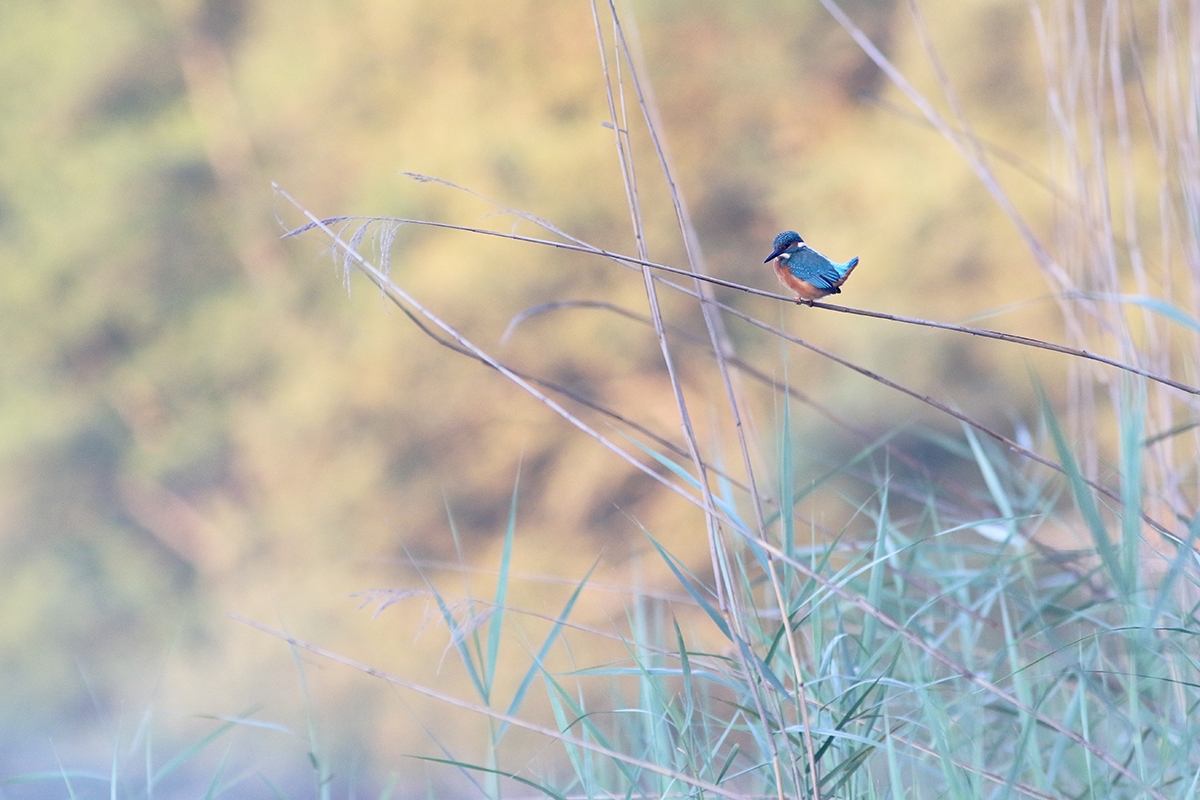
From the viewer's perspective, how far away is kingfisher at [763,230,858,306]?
1.50 ft

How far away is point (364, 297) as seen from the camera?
210cm

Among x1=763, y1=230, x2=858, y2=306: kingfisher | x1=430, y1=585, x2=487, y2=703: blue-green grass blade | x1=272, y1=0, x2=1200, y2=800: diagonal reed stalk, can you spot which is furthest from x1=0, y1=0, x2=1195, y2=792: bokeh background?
x1=763, y1=230, x2=858, y2=306: kingfisher

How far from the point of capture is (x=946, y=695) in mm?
1072

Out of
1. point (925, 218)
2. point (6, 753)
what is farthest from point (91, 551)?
point (925, 218)

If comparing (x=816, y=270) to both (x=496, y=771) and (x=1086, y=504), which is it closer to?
(x=1086, y=504)

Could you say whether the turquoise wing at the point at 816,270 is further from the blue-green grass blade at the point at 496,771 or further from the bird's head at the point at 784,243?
the blue-green grass blade at the point at 496,771

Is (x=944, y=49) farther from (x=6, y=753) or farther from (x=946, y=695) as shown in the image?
(x=6, y=753)

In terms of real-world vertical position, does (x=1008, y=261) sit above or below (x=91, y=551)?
above

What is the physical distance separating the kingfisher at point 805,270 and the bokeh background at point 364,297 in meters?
1.56

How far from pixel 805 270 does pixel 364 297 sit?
1.78m

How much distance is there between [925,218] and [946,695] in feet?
4.21

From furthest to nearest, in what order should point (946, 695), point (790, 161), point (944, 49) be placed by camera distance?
point (790, 161) < point (944, 49) < point (946, 695)

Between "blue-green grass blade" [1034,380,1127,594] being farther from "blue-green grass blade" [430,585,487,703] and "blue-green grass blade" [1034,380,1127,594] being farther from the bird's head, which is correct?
"blue-green grass blade" [430,585,487,703]

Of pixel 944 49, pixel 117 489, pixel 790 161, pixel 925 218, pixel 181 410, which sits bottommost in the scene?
pixel 117 489
